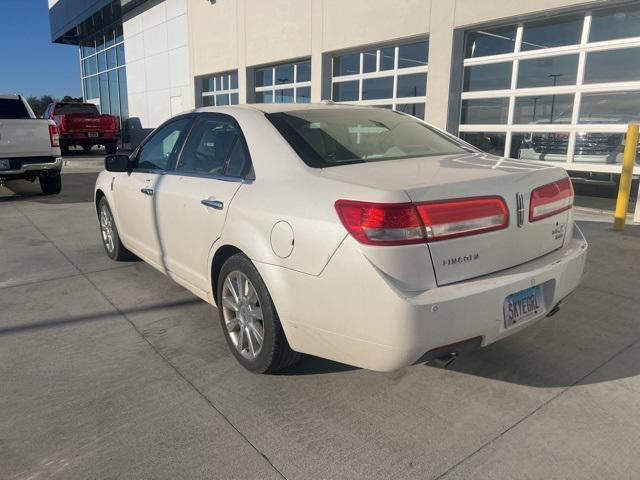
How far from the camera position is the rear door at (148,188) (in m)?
3.90

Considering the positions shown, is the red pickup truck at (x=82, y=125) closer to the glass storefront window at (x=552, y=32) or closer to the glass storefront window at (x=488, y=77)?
the glass storefront window at (x=488, y=77)

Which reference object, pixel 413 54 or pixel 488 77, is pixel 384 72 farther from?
pixel 488 77

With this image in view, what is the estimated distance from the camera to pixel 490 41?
344 inches

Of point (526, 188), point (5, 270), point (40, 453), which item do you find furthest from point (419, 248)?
point (5, 270)

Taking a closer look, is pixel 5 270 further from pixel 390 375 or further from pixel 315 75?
pixel 315 75

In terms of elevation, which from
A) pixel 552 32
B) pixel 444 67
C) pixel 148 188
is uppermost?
pixel 552 32

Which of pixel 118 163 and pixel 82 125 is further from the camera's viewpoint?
pixel 82 125

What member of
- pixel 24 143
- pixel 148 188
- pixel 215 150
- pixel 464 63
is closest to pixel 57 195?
pixel 24 143

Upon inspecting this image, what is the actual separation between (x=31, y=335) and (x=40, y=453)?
1.51m

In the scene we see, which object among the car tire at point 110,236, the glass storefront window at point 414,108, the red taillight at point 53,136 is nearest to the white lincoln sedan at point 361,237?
the car tire at point 110,236

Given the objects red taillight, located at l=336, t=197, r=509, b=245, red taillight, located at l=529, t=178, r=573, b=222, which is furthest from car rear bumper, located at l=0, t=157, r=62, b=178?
red taillight, located at l=529, t=178, r=573, b=222

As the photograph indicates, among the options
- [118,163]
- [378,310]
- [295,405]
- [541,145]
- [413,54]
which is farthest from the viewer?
[413,54]

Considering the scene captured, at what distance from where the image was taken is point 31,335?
3555mm

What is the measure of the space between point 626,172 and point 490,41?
12.1 ft
